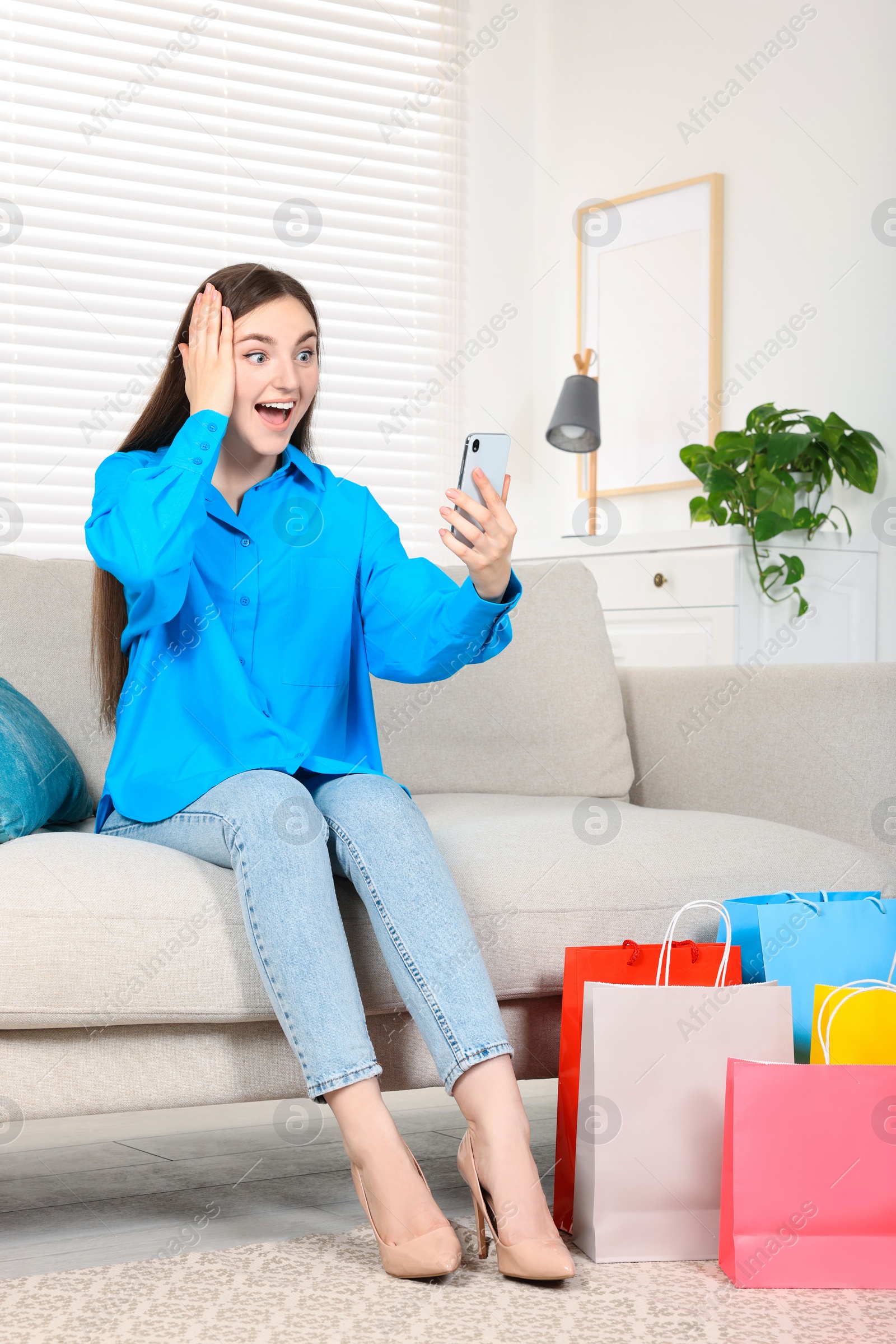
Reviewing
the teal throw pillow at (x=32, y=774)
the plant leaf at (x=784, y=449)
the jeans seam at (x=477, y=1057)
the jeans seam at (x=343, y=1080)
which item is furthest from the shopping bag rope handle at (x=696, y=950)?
the plant leaf at (x=784, y=449)

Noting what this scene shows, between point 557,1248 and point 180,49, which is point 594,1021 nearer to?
point 557,1248

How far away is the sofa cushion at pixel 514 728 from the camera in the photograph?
79.4 inches

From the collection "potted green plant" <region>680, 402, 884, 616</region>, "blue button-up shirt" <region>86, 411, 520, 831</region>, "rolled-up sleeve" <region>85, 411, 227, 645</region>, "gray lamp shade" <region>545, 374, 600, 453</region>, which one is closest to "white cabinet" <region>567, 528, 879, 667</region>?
"potted green plant" <region>680, 402, 884, 616</region>

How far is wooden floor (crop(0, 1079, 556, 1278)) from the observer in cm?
140

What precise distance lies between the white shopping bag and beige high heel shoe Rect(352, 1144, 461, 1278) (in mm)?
158

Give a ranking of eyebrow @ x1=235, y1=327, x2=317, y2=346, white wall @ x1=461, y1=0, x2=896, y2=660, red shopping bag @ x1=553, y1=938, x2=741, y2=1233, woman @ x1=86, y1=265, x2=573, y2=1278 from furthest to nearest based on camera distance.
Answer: white wall @ x1=461, y1=0, x2=896, y2=660 → eyebrow @ x1=235, y1=327, x2=317, y2=346 → red shopping bag @ x1=553, y1=938, x2=741, y2=1233 → woman @ x1=86, y1=265, x2=573, y2=1278

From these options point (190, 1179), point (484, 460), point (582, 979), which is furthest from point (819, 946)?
point (190, 1179)

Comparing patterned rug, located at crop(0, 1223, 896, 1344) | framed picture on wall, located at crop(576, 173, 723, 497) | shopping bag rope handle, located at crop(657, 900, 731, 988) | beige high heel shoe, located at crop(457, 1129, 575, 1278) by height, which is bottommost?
patterned rug, located at crop(0, 1223, 896, 1344)

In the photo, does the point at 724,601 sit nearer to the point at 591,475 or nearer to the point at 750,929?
the point at 591,475

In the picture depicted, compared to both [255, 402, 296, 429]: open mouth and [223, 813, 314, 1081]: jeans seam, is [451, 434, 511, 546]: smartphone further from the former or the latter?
[223, 813, 314, 1081]: jeans seam

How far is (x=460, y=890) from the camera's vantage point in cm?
145

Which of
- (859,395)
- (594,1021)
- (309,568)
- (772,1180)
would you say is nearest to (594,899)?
(594,1021)

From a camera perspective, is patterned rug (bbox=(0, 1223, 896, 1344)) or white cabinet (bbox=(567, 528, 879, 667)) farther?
white cabinet (bbox=(567, 528, 879, 667))

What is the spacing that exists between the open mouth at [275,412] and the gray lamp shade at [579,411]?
6.76 feet
